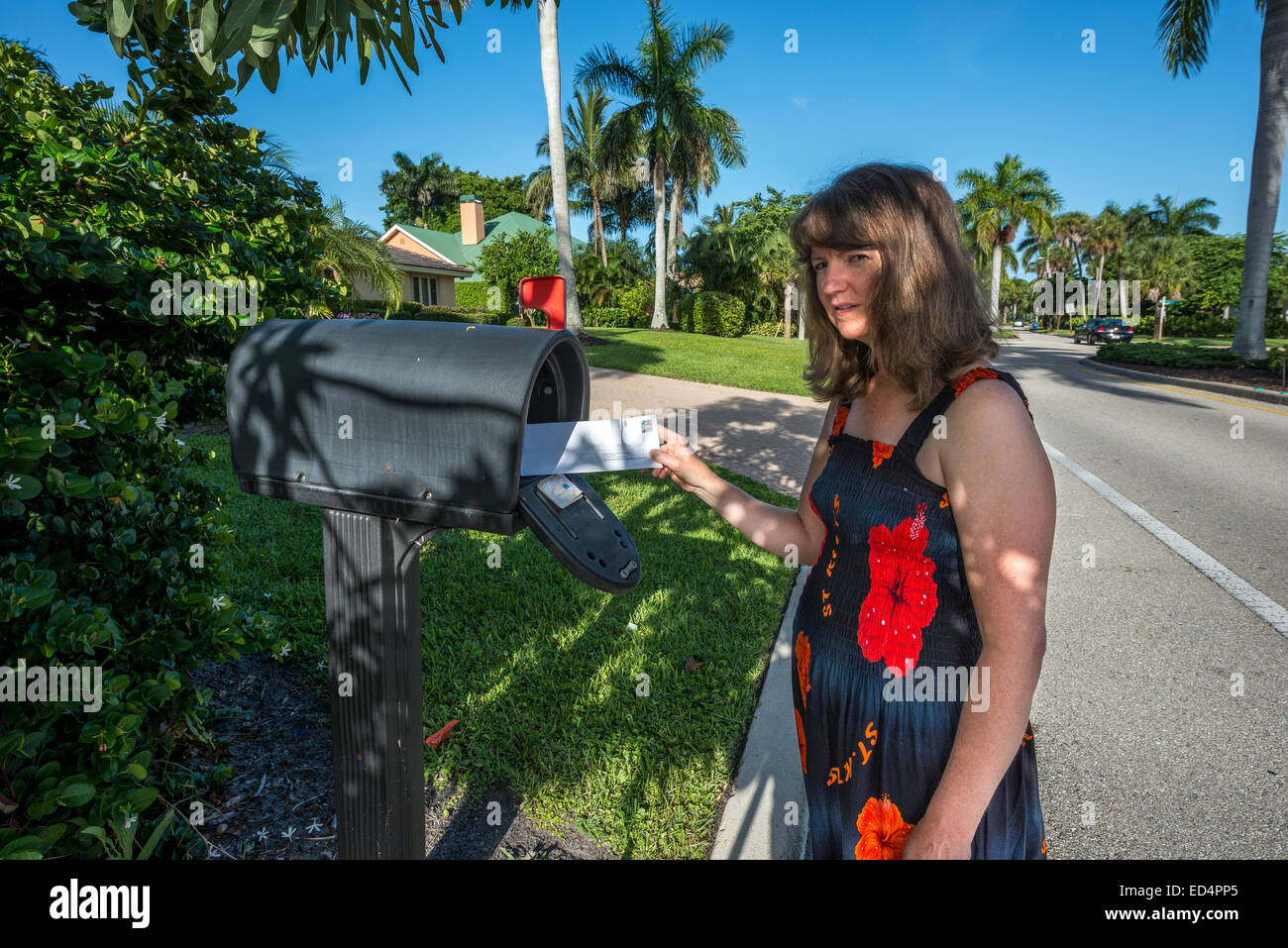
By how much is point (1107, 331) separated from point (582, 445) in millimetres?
41993

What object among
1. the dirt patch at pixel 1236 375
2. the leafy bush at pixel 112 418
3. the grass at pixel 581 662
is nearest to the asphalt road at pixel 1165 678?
the grass at pixel 581 662

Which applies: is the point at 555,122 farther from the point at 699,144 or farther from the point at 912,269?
the point at 912,269

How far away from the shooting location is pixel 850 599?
154cm

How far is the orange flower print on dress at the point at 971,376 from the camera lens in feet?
4.40

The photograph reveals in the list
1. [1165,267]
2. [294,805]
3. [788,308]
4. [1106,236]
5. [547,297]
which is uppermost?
[1106,236]

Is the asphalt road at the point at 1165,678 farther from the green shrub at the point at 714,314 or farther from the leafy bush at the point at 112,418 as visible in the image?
the green shrub at the point at 714,314

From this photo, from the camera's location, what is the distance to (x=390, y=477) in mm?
1137

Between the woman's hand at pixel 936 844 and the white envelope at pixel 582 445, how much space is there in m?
0.84

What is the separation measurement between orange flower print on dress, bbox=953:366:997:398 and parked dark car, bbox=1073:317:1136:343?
40.7 m

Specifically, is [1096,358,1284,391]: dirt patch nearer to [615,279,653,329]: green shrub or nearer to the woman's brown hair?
the woman's brown hair

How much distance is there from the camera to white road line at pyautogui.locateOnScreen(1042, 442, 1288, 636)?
13.9 ft
